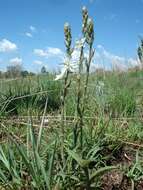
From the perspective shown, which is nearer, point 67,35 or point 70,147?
point 67,35

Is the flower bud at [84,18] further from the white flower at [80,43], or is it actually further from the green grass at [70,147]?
the green grass at [70,147]

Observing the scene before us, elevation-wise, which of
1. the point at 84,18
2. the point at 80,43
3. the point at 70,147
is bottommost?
the point at 70,147

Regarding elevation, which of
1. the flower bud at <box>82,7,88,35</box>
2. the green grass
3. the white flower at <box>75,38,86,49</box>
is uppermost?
the flower bud at <box>82,7,88,35</box>

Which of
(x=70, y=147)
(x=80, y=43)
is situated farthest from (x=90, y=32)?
(x=70, y=147)

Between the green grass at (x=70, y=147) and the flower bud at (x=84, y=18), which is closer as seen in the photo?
the flower bud at (x=84, y=18)

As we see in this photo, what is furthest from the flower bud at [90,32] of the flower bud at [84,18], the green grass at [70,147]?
the green grass at [70,147]

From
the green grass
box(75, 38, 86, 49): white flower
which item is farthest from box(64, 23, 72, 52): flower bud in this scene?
the green grass

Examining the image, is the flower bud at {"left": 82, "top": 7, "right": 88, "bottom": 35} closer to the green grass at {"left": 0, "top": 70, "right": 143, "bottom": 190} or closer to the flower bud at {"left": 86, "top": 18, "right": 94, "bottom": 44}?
the flower bud at {"left": 86, "top": 18, "right": 94, "bottom": 44}

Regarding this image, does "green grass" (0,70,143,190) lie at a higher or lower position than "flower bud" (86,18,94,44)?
lower

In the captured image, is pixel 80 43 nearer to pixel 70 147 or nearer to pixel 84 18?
pixel 84 18

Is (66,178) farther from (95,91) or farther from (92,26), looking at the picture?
(95,91)

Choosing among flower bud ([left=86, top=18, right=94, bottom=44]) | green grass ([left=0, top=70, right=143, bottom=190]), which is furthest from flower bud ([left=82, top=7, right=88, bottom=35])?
green grass ([left=0, top=70, right=143, bottom=190])

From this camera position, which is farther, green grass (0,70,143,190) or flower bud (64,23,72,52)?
green grass (0,70,143,190)

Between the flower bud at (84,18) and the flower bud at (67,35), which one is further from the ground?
the flower bud at (84,18)
